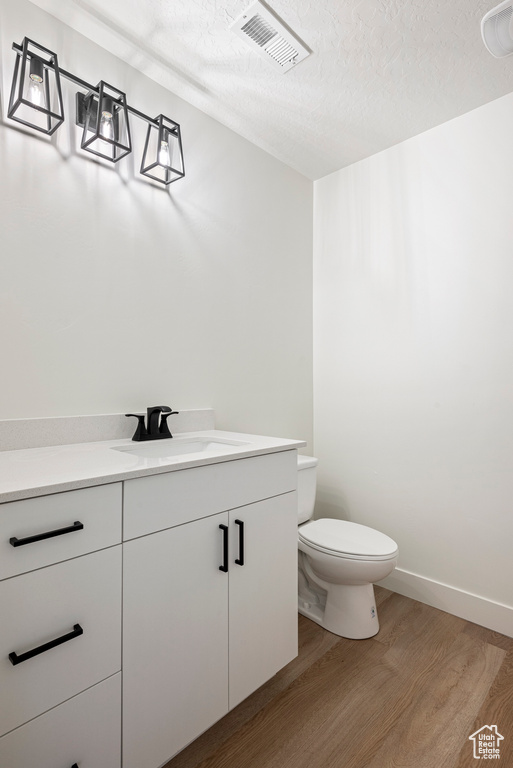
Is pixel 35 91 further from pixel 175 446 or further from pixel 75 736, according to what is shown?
pixel 75 736

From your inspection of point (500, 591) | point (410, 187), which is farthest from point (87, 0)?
point (500, 591)

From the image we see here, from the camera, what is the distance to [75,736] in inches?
35.4

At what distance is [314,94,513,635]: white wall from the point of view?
186 cm

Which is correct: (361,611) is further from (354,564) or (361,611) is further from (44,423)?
(44,423)

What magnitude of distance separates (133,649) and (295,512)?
2.32ft

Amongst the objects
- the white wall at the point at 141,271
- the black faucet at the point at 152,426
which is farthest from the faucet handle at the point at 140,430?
the white wall at the point at 141,271

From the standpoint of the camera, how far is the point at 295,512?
152cm

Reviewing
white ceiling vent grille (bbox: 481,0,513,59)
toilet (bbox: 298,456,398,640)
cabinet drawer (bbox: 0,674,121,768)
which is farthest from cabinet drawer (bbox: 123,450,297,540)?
white ceiling vent grille (bbox: 481,0,513,59)

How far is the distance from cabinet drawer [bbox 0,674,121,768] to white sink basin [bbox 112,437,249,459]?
67cm

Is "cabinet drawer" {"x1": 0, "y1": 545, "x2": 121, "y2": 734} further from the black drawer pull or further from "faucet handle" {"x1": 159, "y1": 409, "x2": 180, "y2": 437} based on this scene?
"faucet handle" {"x1": 159, "y1": 409, "x2": 180, "y2": 437}

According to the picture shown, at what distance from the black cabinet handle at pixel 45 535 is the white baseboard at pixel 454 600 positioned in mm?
1859

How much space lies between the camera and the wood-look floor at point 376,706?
4.00ft

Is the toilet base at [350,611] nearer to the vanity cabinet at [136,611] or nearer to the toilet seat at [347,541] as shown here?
the toilet seat at [347,541]

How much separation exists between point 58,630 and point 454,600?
6.06 ft
